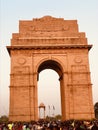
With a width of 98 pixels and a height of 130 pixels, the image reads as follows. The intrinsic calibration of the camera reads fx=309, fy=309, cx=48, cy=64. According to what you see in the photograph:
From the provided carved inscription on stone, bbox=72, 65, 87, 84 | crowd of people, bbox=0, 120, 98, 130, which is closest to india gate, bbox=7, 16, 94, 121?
carved inscription on stone, bbox=72, 65, 87, 84

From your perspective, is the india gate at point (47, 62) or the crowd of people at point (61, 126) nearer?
the crowd of people at point (61, 126)

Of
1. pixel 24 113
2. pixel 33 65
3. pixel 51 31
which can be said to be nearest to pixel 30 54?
pixel 33 65

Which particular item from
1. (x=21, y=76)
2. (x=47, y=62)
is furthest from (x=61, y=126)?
(x=47, y=62)

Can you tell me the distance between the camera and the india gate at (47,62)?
30.8m

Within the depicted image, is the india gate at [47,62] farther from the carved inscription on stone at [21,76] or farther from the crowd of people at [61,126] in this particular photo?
the crowd of people at [61,126]

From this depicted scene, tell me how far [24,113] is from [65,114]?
416 centimetres

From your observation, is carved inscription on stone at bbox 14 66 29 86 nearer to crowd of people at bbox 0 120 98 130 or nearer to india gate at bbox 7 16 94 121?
india gate at bbox 7 16 94 121

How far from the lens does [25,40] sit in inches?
1270

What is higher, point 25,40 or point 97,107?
point 25,40

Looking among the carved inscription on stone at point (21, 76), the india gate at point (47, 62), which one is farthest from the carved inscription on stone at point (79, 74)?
the carved inscription on stone at point (21, 76)

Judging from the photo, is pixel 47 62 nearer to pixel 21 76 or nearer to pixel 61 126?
pixel 21 76

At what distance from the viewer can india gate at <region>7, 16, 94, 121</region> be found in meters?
30.8

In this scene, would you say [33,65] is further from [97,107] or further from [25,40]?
[97,107]

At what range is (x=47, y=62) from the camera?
33625 mm
